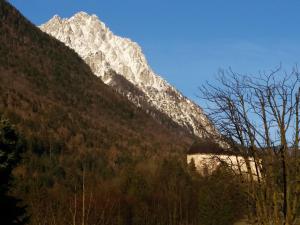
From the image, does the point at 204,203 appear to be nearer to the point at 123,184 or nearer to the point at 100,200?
the point at 100,200

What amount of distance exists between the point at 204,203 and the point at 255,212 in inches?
2610

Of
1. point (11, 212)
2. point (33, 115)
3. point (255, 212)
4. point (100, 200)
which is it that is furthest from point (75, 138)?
point (255, 212)

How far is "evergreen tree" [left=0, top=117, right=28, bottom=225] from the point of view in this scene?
2534cm

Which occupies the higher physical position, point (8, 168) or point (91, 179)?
point (91, 179)

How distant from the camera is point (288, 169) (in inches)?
507

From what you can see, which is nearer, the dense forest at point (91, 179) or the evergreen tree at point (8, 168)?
the evergreen tree at point (8, 168)

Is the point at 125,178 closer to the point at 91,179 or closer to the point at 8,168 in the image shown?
the point at 91,179

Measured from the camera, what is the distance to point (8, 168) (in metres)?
25.5

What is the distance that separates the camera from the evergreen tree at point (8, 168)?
83.1ft

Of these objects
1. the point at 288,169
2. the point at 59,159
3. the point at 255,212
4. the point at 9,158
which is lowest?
the point at 255,212

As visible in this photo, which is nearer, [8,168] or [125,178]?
[8,168]

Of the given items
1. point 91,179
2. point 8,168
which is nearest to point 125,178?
point 91,179

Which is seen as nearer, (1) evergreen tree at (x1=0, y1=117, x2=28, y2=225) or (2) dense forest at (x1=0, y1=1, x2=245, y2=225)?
(1) evergreen tree at (x1=0, y1=117, x2=28, y2=225)

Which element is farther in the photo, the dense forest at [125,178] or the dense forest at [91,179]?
the dense forest at [91,179]
